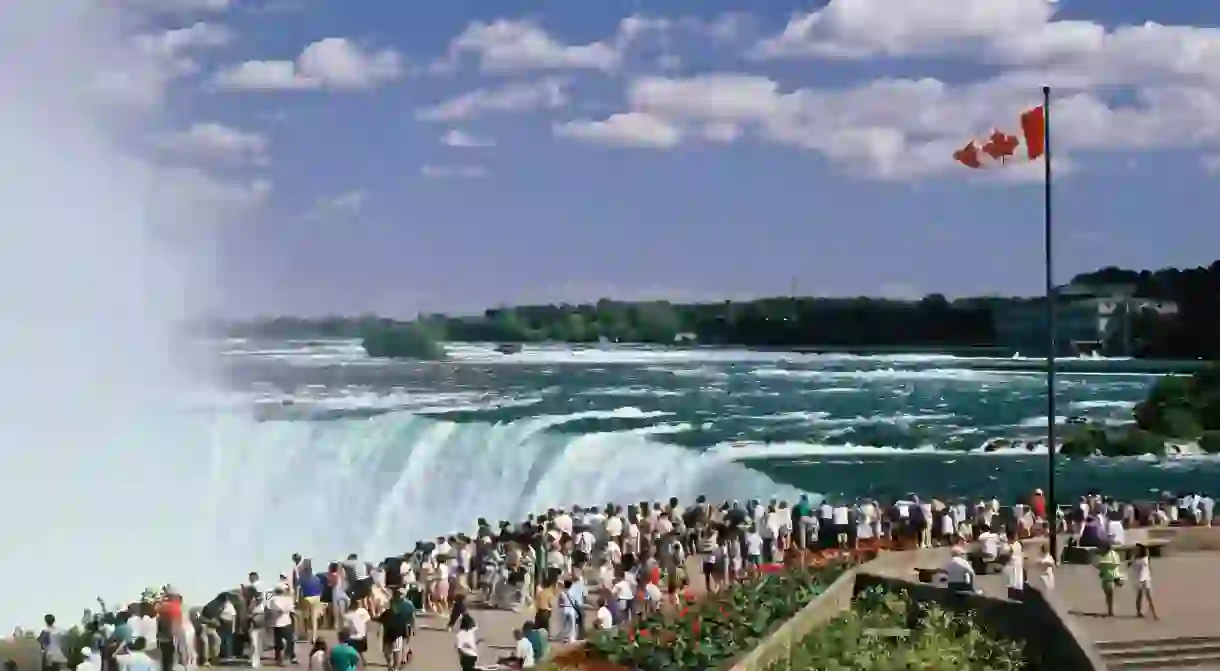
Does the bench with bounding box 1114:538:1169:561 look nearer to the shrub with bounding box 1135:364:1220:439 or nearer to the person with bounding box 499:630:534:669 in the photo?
the person with bounding box 499:630:534:669

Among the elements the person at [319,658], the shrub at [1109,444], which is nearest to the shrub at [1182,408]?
the shrub at [1109,444]

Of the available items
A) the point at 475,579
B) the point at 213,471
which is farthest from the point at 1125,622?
the point at 213,471

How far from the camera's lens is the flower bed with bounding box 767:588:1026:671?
11547 mm

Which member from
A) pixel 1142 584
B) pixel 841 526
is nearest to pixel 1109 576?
pixel 1142 584

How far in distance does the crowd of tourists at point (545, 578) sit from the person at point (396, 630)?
0.5 inches

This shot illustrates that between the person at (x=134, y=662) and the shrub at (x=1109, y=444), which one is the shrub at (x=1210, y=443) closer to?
the shrub at (x=1109, y=444)

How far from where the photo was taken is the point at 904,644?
12.5 meters

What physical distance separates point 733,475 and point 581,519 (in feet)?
71.1

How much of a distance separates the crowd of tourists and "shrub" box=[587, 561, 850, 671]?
1.84 ft

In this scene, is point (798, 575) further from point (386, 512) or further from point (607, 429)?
point (607, 429)

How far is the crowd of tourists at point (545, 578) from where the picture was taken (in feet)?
40.9

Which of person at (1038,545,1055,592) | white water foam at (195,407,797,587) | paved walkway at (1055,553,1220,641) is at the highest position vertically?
person at (1038,545,1055,592)

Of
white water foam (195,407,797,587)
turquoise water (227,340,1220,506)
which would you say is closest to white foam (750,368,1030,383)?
turquoise water (227,340,1220,506)

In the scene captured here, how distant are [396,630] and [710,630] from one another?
8.32 feet
